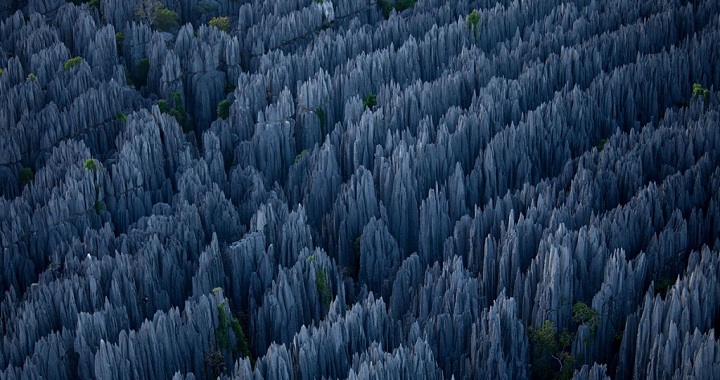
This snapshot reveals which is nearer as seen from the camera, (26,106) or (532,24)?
(26,106)

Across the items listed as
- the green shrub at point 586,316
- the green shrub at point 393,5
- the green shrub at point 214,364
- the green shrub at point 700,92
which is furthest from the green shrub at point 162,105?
the green shrub at point 586,316

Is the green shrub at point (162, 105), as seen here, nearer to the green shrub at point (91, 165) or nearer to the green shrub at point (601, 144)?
the green shrub at point (91, 165)

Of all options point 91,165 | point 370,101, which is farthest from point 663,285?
point 91,165

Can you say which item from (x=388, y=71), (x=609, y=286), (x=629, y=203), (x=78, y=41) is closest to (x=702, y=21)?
(x=388, y=71)

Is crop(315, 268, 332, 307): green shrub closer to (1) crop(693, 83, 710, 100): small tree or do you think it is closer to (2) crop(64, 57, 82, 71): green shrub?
(1) crop(693, 83, 710, 100): small tree

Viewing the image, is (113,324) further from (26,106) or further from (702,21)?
(702,21)

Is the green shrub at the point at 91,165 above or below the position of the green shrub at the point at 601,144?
above
